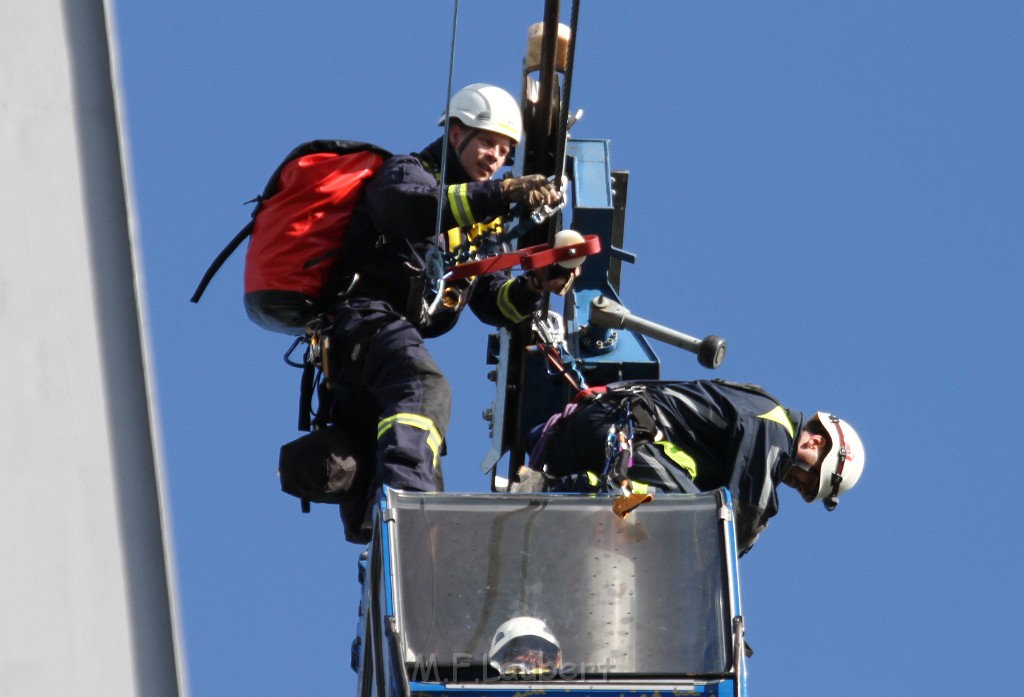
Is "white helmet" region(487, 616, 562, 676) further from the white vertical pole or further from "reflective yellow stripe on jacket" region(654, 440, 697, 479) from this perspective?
the white vertical pole

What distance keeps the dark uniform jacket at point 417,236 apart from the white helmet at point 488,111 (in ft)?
0.53

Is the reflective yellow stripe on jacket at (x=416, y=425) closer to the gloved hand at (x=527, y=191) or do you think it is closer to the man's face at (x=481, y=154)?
the gloved hand at (x=527, y=191)

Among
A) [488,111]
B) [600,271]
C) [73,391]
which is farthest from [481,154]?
[73,391]

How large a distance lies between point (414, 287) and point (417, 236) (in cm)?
21

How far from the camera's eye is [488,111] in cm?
834

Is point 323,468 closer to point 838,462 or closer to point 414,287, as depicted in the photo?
point 414,287

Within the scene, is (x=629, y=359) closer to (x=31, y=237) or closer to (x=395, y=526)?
(x=395, y=526)

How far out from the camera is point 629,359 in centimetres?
876

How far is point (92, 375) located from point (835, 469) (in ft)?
16.8

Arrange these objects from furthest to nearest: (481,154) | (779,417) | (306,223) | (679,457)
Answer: (481,154) → (306,223) → (779,417) → (679,457)

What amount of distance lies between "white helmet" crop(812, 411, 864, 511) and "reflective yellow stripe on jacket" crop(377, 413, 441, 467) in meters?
1.87

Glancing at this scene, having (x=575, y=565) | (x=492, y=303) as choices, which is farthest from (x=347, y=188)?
(x=575, y=565)

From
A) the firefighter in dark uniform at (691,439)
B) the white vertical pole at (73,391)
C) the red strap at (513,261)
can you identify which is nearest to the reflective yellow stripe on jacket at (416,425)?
Result: the firefighter in dark uniform at (691,439)

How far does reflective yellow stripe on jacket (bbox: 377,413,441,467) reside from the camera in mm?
7531
